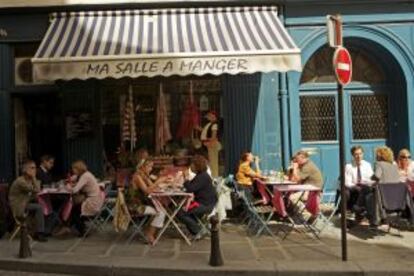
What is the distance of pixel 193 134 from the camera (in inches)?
531

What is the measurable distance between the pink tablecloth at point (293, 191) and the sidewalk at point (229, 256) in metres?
Result: 0.43

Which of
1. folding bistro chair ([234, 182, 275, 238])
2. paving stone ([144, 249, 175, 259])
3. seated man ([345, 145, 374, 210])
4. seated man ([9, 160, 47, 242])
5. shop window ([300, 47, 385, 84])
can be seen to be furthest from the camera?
shop window ([300, 47, 385, 84])

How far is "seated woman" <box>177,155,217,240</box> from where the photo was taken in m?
10.6

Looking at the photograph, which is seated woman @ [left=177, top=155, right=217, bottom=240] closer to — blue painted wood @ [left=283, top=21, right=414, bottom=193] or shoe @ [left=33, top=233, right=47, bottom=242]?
shoe @ [left=33, top=233, right=47, bottom=242]

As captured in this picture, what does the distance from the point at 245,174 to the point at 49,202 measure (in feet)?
10.8

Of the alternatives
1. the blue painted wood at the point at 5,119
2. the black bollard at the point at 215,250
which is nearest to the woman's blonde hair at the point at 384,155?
the black bollard at the point at 215,250

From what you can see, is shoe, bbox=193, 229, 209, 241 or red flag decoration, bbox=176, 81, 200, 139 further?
red flag decoration, bbox=176, 81, 200, 139

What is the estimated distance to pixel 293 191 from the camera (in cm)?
1083

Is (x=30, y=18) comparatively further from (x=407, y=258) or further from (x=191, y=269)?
(x=407, y=258)

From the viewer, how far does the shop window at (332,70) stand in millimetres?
14188

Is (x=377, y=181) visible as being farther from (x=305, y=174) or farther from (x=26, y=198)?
(x=26, y=198)

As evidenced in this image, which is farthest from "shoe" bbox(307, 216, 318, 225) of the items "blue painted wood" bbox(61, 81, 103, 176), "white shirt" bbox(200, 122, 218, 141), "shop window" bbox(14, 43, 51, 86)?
"shop window" bbox(14, 43, 51, 86)

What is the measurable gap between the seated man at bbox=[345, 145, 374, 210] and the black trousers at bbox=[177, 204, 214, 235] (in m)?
2.46

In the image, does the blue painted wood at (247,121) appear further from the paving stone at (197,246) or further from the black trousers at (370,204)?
the paving stone at (197,246)
